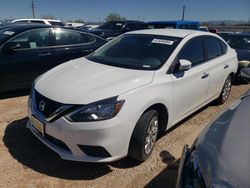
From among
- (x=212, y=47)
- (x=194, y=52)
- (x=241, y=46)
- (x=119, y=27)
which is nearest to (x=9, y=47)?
(x=194, y=52)

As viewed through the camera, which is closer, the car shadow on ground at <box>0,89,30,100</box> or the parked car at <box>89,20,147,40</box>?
the car shadow on ground at <box>0,89,30,100</box>

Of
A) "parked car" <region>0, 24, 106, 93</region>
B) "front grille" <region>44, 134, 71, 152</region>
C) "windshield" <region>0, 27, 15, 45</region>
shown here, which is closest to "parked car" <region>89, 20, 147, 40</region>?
"parked car" <region>0, 24, 106, 93</region>

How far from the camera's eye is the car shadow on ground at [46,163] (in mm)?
3229

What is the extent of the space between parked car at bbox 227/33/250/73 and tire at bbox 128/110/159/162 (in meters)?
5.37

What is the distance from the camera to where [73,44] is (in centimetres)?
648

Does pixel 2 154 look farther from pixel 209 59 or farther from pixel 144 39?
pixel 209 59

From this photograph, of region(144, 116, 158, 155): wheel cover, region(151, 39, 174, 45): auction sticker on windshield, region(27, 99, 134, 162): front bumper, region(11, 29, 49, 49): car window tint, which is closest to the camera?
region(27, 99, 134, 162): front bumper

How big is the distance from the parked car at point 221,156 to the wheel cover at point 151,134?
117 cm

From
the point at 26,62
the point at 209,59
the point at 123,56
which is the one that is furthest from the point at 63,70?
the point at 209,59

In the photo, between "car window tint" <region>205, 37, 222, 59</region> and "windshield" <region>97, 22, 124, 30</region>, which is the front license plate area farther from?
"windshield" <region>97, 22, 124, 30</region>

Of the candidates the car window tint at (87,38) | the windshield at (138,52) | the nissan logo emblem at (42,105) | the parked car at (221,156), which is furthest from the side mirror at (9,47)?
the parked car at (221,156)

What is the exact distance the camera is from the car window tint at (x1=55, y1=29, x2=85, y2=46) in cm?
623

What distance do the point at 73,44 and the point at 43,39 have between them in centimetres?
74

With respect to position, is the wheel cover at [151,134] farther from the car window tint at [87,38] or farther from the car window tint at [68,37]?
the car window tint at [87,38]
